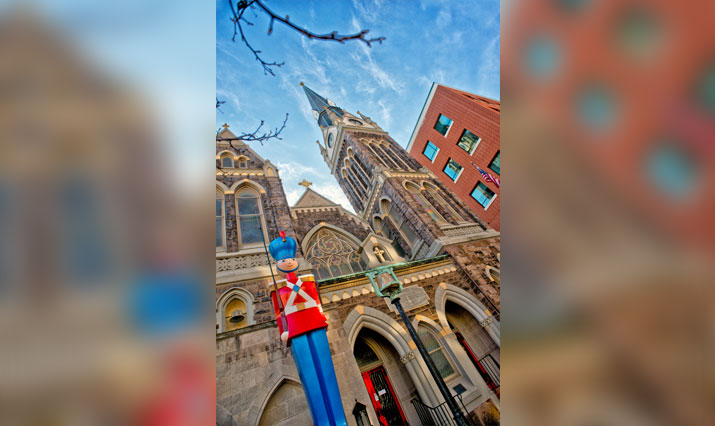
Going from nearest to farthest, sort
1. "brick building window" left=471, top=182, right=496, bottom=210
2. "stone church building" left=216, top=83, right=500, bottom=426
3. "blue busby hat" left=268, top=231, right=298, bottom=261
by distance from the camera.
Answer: "stone church building" left=216, top=83, right=500, bottom=426
"blue busby hat" left=268, top=231, right=298, bottom=261
"brick building window" left=471, top=182, right=496, bottom=210

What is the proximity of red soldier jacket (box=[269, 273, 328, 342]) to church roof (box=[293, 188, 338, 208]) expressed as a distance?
315 inches

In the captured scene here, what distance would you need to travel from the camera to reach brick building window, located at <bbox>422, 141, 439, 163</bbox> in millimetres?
22266

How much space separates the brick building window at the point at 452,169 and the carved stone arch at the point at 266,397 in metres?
18.1

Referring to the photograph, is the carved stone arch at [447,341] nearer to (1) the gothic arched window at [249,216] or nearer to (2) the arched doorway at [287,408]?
(2) the arched doorway at [287,408]

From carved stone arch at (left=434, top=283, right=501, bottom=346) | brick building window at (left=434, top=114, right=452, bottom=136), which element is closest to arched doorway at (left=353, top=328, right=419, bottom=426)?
carved stone arch at (left=434, top=283, right=501, bottom=346)

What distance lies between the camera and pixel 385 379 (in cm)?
792

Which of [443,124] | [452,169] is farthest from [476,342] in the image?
[443,124]

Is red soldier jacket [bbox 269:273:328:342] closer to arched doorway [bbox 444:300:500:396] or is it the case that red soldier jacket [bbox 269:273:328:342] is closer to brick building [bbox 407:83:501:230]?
arched doorway [bbox 444:300:500:396]

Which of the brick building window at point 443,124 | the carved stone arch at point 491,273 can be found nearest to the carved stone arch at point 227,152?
the carved stone arch at point 491,273

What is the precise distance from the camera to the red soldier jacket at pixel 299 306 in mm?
4773

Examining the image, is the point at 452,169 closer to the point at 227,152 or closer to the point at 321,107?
the point at 321,107
